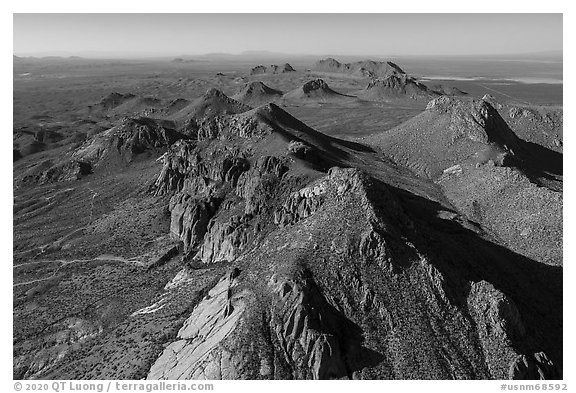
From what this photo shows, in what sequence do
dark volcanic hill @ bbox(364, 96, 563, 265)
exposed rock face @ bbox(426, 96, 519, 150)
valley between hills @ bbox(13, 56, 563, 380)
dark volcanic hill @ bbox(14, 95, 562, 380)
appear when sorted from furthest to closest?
exposed rock face @ bbox(426, 96, 519, 150), dark volcanic hill @ bbox(364, 96, 563, 265), valley between hills @ bbox(13, 56, 563, 380), dark volcanic hill @ bbox(14, 95, 562, 380)

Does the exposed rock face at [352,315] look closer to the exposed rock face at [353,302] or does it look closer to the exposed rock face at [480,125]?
the exposed rock face at [353,302]

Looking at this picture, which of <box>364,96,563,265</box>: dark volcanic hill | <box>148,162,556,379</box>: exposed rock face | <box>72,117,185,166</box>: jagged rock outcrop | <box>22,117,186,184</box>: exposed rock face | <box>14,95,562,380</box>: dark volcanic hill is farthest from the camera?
<box>72,117,185,166</box>: jagged rock outcrop

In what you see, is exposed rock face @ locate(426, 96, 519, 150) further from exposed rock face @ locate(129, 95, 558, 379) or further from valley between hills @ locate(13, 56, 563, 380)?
exposed rock face @ locate(129, 95, 558, 379)

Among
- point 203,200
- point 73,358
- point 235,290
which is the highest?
point 203,200

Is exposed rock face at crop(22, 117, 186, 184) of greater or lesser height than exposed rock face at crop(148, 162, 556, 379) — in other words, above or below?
above

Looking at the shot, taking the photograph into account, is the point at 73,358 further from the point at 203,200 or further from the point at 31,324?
the point at 203,200

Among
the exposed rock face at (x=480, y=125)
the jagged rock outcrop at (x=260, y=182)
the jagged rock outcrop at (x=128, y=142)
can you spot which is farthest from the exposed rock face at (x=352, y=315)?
the jagged rock outcrop at (x=128, y=142)

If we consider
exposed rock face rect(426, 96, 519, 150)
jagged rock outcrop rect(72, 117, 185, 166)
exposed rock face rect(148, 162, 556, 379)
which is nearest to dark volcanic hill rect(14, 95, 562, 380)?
exposed rock face rect(148, 162, 556, 379)

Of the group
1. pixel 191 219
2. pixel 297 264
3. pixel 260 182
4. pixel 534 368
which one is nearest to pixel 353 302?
pixel 297 264

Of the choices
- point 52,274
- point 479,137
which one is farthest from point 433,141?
point 52,274
